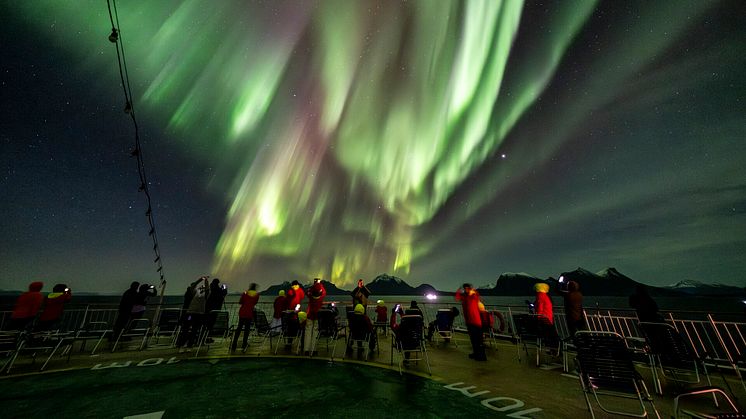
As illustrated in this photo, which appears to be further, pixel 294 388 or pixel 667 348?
pixel 294 388

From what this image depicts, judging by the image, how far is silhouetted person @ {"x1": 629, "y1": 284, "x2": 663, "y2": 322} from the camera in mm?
6500

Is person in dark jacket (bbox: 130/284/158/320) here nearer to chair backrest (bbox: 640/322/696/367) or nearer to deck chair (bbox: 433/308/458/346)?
deck chair (bbox: 433/308/458/346)

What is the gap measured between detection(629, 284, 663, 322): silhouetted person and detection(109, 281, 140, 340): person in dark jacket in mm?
15117

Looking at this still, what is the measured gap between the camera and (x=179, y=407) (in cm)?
459

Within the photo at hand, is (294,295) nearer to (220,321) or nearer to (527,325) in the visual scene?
(220,321)

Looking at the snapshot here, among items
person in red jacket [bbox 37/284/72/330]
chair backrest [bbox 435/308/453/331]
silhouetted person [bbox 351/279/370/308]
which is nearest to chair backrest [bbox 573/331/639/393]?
silhouetted person [bbox 351/279/370/308]

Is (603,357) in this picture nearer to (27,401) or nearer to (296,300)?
(296,300)

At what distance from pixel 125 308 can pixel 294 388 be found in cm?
864

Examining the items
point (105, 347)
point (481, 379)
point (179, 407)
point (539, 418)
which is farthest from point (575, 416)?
point (105, 347)

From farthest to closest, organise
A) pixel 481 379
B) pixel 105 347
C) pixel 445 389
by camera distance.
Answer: pixel 105 347 → pixel 481 379 → pixel 445 389

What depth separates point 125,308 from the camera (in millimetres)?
10117

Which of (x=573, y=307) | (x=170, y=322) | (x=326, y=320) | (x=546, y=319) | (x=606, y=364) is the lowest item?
(x=606, y=364)

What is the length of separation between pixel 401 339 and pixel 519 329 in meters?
3.54

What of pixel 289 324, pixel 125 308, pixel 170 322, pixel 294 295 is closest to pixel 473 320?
pixel 289 324
